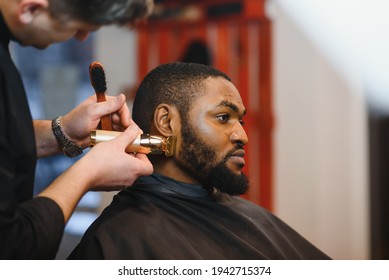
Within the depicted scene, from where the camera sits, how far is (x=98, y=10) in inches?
39.0

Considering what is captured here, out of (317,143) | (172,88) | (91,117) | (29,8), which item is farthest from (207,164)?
(317,143)

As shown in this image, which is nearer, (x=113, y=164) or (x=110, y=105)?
(x=113, y=164)

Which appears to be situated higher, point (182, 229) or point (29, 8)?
point (29, 8)

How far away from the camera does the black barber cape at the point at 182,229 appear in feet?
3.65

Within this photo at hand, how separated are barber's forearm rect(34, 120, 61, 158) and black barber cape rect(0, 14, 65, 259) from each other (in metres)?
0.27

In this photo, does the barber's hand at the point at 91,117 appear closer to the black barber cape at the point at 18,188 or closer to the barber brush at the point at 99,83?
the barber brush at the point at 99,83

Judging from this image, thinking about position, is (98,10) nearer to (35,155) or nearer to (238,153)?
(35,155)

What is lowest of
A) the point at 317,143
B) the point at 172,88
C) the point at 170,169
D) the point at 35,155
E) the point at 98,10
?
the point at 317,143

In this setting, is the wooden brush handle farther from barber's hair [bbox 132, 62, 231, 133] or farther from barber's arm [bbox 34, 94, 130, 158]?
barber's hair [bbox 132, 62, 231, 133]

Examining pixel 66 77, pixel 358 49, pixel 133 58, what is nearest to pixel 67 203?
pixel 358 49

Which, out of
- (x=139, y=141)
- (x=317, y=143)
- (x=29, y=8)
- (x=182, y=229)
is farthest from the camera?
(x=317, y=143)

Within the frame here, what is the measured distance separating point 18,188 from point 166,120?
0.43 m

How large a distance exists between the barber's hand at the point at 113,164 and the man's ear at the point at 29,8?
0.28 m

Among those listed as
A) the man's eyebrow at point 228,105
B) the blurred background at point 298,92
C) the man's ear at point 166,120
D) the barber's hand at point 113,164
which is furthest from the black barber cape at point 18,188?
the blurred background at point 298,92
